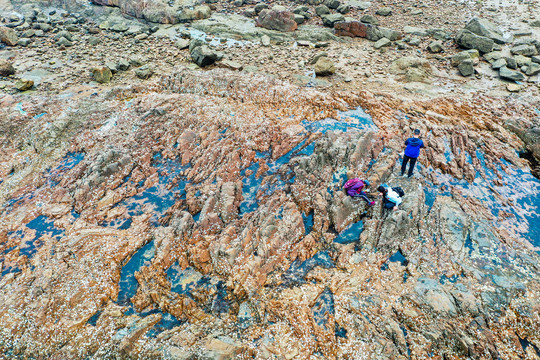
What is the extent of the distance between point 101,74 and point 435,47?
25097 mm

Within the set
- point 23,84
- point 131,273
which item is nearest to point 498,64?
point 131,273

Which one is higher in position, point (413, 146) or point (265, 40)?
point (265, 40)

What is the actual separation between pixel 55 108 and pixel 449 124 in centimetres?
2256

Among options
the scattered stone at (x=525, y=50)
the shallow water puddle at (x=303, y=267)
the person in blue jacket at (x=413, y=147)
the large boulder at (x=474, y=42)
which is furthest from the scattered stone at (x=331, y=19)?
the shallow water puddle at (x=303, y=267)

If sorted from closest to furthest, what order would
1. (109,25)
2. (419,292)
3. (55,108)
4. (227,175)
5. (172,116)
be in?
(419,292), (227,175), (172,116), (55,108), (109,25)

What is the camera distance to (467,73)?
744 inches

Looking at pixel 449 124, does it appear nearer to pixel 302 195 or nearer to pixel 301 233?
pixel 302 195

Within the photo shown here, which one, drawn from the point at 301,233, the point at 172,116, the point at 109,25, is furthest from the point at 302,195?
the point at 109,25

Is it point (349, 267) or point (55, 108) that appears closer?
point (349, 267)

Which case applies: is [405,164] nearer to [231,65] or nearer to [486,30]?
[231,65]

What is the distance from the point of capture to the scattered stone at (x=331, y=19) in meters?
26.5

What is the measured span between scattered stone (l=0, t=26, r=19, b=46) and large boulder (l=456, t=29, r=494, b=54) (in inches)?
1509

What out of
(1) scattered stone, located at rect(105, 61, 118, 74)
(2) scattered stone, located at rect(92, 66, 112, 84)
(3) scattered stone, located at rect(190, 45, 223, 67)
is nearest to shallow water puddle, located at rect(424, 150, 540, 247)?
(3) scattered stone, located at rect(190, 45, 223, 67)

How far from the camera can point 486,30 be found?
22328 millimetres
